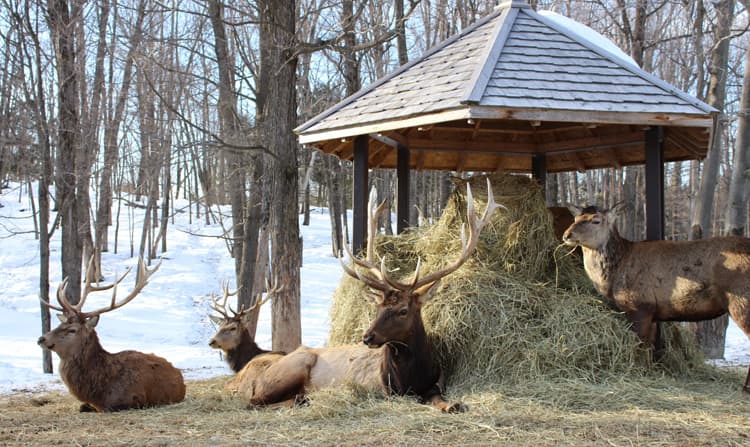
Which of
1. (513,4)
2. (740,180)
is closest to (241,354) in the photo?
(513,4)

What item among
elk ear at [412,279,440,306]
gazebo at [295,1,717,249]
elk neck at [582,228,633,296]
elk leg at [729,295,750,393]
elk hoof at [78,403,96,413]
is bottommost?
elk hoof at [78,403,96,413]

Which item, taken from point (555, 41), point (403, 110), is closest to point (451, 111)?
point (403, 110)

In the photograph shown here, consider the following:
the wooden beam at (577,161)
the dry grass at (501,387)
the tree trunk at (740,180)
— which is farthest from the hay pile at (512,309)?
the tree trunk at (740,180)

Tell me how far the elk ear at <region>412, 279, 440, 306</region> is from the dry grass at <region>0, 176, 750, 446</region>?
0.56 meters

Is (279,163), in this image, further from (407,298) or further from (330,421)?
(330,421)

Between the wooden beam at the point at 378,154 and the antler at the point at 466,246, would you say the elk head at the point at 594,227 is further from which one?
the wooden beam at the point at 378,154

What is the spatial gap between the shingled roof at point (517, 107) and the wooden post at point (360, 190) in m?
0.26

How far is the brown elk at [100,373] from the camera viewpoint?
6965 millimetres

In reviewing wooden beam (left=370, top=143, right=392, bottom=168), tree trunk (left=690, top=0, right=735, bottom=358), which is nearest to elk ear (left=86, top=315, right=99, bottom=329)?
wooden beam (left=370, top=143, right=392, bottom=168)

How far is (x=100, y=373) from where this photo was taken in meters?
7.07

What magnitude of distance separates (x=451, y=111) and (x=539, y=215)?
1763mm

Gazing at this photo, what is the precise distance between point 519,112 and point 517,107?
0.09 meters

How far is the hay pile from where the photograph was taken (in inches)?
263

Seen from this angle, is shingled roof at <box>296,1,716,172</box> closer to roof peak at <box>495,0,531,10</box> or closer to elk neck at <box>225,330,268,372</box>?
roof peak at <box>495,0,531,10</box>
